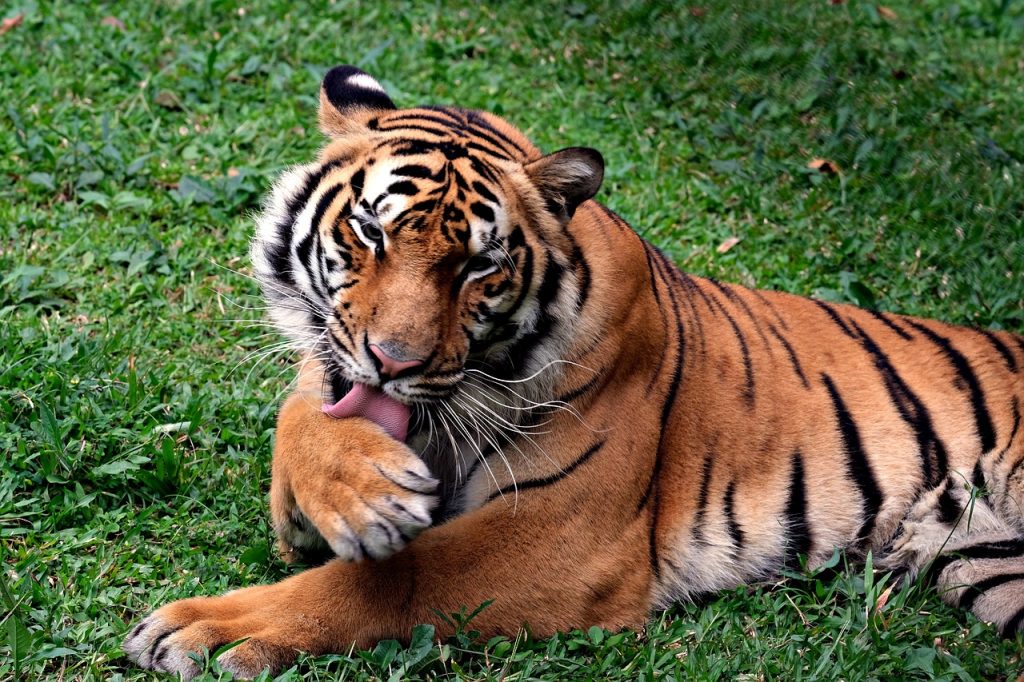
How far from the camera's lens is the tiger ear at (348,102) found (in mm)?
3262

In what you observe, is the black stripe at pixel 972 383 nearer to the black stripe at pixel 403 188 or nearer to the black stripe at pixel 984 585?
the black stripe at pixel 984 585

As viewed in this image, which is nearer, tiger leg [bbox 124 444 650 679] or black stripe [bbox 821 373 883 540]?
tiger leg [bbox 124 444 650 679]

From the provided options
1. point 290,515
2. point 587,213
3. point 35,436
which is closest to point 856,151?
point 587,213

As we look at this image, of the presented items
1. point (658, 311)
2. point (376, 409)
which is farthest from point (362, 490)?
point (658, 311)

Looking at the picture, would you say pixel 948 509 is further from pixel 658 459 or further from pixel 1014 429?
pixel 658 459

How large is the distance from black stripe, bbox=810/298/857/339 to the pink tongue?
5.44 ft

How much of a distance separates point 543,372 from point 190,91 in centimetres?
311

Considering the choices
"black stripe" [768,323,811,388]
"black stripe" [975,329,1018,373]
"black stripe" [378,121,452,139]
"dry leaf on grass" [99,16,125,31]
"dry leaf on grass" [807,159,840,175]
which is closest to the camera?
"black stripe" [378,121,452,139]

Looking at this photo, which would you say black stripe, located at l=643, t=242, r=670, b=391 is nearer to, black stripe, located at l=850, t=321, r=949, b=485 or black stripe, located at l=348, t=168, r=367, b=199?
black stripe, located at l=850, t=321, r=949, b=485

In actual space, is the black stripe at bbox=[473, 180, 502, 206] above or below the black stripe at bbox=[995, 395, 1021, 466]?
above

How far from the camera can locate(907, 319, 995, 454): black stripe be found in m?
3.64

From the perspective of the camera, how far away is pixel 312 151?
17.1ft

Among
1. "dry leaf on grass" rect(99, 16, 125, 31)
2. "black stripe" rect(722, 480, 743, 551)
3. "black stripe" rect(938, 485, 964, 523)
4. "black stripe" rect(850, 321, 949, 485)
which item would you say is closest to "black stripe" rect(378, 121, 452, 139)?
"black stripe" rect(722, 480, 743, 551)

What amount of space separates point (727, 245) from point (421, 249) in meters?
2.50
